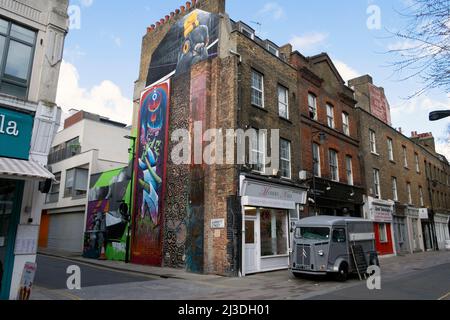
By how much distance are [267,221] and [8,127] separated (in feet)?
38.9

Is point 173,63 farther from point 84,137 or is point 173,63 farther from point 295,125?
point 84,137

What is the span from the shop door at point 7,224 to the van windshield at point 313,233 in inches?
393

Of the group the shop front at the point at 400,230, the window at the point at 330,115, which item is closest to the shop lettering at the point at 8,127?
the window at the point at 330,115

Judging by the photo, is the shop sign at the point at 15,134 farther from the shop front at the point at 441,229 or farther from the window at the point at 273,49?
the shop front at the point at 441,229

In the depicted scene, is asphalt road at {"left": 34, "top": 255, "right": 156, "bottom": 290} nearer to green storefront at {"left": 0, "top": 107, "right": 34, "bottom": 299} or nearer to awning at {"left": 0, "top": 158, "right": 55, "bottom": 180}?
green storefront at {"left": 0, "top": 107, "right": 34, "bottom": 299}

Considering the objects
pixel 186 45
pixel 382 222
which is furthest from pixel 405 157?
pixel 186 45

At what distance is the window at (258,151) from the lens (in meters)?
17.1

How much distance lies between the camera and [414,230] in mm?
32125

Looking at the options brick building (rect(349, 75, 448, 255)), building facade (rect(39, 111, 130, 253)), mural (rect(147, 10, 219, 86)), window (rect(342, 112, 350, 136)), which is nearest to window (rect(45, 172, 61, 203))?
building facade (rect(39, 111, 130, 253))

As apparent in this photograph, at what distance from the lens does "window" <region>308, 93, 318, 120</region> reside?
2204cm

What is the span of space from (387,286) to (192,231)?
28.0 ft

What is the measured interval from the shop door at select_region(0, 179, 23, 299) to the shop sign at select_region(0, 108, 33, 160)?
0.91m

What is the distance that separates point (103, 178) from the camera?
24922 mm

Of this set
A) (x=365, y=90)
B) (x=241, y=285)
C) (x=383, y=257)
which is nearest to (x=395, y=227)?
(x=383, y=257)
